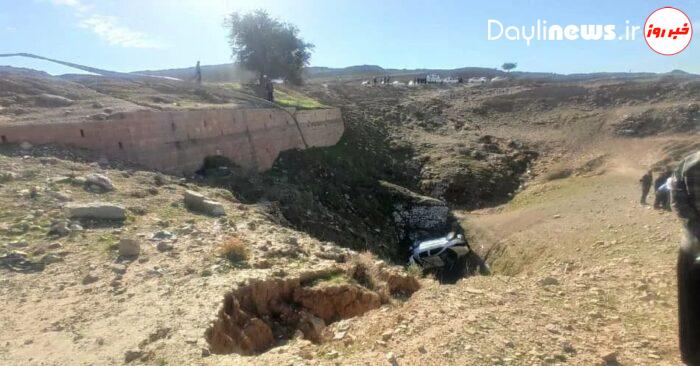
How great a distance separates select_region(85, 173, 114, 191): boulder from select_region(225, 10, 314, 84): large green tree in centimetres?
1676

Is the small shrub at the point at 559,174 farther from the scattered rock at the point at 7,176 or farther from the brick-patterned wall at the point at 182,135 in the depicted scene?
the scattered rock at the point at 7,176

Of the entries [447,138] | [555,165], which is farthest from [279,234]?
[447,138]

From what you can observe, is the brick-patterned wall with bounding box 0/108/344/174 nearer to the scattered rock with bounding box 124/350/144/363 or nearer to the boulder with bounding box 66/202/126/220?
the boulder with bounding box 66/202/126/220

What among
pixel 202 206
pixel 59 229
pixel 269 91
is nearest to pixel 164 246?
pixel 59 229

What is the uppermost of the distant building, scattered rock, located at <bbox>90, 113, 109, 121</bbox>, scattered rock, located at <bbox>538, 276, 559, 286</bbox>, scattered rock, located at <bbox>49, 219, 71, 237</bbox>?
the distant building

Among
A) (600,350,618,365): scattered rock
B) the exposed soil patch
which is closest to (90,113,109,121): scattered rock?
the exposed soil patch

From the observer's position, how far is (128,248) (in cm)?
615

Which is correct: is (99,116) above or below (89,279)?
above

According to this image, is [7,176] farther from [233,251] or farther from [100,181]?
[233,251]

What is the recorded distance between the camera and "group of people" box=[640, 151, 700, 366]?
10.1 feet

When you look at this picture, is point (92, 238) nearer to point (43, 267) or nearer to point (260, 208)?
point (43, 267)

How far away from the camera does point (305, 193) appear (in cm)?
1429

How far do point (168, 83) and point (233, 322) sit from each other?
1594cm

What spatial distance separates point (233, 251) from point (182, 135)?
7.92 m
